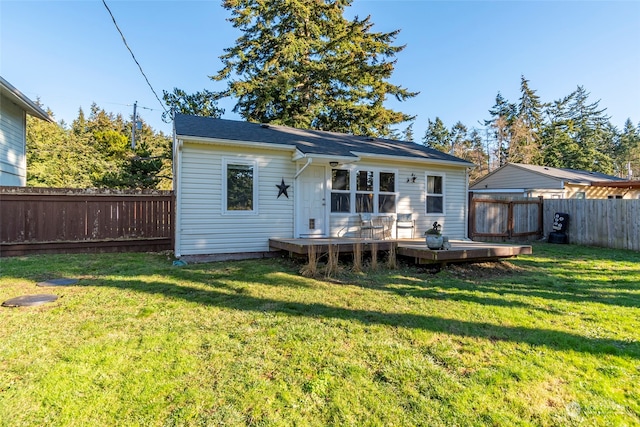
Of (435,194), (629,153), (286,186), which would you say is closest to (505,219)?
(435,194)

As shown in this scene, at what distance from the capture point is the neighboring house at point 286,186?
693 centimetres

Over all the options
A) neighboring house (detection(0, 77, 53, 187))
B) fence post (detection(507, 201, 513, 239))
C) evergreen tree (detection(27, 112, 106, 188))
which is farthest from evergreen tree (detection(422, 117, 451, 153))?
neighboring house (detection(0, 77, 53, 187))

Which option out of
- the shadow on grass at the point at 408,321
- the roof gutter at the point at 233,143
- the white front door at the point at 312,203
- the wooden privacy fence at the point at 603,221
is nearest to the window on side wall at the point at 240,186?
the roof gutter at the point at 233,143

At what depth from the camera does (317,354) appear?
2695 mm

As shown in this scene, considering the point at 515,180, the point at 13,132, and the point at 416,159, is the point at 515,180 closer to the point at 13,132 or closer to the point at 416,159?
the point at 416,159

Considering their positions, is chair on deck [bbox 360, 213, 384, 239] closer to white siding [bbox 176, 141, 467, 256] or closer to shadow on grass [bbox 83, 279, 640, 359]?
white siding [bbox 176, 141, 467, 256]

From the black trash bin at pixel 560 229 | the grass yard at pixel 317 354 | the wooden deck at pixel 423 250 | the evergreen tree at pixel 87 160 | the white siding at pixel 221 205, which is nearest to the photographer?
the grass yard at pixel 317 354

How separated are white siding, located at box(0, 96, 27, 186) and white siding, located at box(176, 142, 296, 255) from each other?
7350 mm

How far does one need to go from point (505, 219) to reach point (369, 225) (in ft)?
21.8

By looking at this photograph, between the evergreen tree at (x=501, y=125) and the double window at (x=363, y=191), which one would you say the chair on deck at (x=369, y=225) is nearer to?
the double window at (x=363, y=191)

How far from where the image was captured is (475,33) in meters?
Result: 11.8

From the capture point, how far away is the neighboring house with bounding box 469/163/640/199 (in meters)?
17.4

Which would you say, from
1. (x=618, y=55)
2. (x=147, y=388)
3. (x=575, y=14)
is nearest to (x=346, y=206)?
(x=147, y=388)

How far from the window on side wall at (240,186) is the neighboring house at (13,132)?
7338 mm
